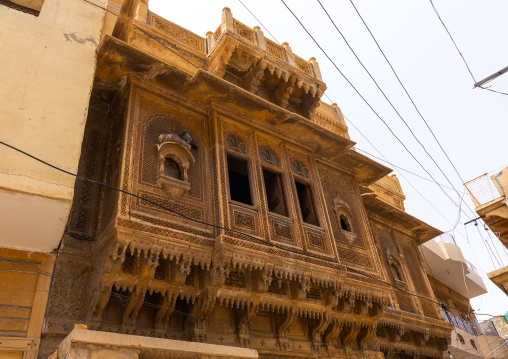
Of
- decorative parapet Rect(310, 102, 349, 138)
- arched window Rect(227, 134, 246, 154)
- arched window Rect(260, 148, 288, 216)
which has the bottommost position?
arched window Rect(260, 148, 288, 216)

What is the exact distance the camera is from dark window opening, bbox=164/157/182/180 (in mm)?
6570

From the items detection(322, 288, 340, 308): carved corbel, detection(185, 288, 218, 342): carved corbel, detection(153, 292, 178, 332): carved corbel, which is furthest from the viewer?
detection(322, 288, 340, 308): carved corbel

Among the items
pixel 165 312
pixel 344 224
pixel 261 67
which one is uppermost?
pixel 261 67

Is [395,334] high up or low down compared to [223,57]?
down

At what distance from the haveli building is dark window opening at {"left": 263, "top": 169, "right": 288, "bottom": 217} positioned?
5 cm

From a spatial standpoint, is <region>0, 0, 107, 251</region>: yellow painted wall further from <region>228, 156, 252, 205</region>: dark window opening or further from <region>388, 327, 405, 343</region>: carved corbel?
<region>388, 327, 405, 343</region>: carved corbel

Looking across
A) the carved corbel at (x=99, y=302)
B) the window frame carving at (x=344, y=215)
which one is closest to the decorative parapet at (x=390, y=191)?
the window frame carving at (x=344, y=215)

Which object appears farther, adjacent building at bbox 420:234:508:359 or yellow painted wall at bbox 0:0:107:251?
adjacent building at bbox 420:234:508:359

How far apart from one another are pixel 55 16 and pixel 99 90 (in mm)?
1573

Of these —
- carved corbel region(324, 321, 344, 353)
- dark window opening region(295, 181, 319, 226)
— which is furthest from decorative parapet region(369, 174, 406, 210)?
carved corbel region(324, 321, 344, 353)

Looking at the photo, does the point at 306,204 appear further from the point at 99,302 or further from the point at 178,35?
the point at 178,35

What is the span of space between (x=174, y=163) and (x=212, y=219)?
1.17 m

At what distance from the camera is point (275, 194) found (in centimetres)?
806

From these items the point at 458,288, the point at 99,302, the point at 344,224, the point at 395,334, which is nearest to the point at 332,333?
the point at 344,224
